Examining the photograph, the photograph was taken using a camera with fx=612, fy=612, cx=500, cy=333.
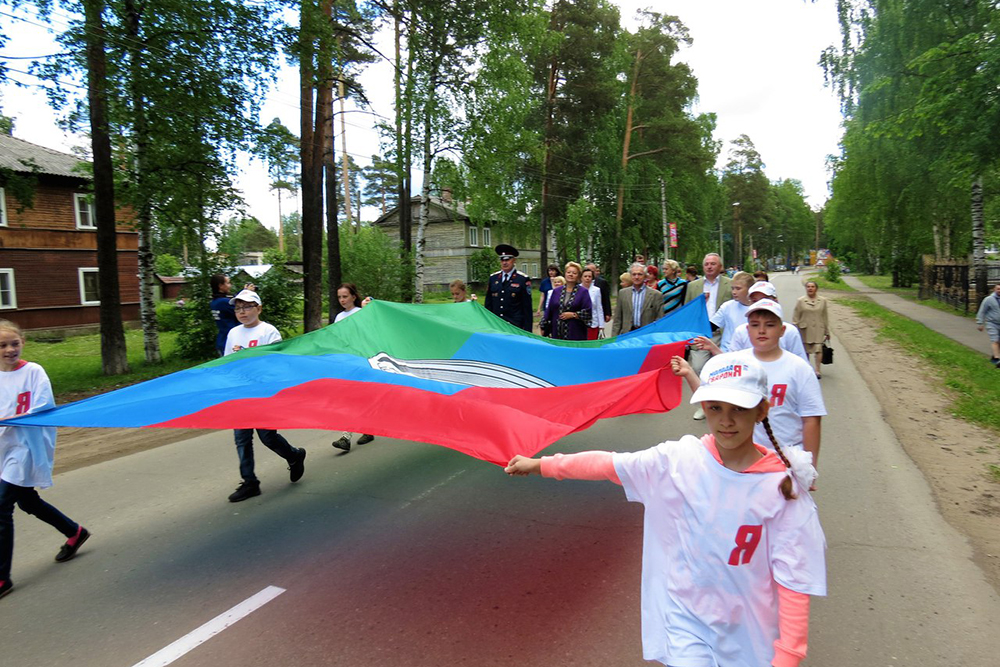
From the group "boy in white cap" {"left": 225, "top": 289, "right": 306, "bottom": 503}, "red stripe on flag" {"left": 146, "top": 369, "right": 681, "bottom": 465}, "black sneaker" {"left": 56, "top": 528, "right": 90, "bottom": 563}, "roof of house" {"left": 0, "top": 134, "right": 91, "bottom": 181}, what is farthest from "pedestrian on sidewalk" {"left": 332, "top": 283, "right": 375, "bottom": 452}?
"roof of house" {"left": 0, "top": 134, "right": 91, "bottom": 181}

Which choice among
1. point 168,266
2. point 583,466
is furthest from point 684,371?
point 168,266

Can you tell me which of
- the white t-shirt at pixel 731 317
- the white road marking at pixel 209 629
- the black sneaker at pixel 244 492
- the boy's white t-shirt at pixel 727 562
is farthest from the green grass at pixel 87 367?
the boy's white t-shirt at pixel 727 562

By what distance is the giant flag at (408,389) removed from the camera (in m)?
3.94

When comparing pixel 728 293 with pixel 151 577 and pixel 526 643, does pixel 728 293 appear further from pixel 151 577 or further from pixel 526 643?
pixel 151 577

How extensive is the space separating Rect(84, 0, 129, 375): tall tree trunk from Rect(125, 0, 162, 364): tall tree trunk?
48 cm

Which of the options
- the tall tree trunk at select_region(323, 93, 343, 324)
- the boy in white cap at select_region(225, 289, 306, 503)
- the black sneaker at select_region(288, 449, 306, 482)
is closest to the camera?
the boy in white cap at select_region(225, 289, 306, 503)

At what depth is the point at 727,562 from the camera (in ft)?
6.37

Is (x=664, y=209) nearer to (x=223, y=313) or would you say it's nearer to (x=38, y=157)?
(x=38, y=157)

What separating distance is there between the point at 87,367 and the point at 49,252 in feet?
48.9

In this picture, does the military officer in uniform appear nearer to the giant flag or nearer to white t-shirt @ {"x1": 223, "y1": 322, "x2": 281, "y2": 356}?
the giant flag

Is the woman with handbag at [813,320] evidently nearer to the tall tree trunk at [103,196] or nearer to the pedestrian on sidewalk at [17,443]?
the pedestrian on sidewalk at [17,443]

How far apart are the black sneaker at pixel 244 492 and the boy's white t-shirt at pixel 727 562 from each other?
4.42 m

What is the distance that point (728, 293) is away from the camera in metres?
8.60

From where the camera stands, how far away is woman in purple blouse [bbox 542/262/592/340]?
342 inches
